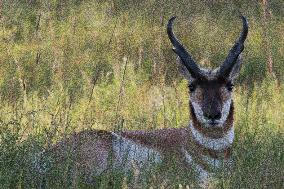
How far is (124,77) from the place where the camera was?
909 cm

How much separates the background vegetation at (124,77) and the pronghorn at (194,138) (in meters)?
0.15

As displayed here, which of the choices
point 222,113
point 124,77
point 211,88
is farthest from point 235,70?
point 124,77

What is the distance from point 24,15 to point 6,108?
5.19 meters

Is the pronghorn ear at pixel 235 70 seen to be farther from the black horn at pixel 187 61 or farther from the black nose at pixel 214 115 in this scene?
the black nose at pixel 214 115

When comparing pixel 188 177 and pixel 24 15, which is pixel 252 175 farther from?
pixel 24 15

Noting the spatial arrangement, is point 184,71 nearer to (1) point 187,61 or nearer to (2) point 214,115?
(1) point 187,61

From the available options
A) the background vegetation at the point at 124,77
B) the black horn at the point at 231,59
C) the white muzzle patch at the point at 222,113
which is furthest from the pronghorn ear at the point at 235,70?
the white muzzle patch at the point at 222,113

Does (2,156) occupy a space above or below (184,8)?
above

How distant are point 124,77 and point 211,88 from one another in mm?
3153

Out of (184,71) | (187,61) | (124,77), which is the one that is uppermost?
(187,61)

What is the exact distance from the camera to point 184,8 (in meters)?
12.5

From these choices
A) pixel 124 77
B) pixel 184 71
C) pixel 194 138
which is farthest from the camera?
pixel 124 77

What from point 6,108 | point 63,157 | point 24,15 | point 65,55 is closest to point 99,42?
point 65,55

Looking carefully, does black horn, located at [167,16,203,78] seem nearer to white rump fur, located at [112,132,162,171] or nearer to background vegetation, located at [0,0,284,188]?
background vegetation, located at [0,0,284,188]
